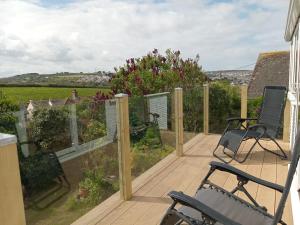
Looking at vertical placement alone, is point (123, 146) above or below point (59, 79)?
below

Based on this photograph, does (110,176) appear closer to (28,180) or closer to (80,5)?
(28,180)

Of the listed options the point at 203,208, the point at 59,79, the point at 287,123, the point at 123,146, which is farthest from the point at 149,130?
the point at 59,79

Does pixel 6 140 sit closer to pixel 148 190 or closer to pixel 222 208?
pixel 222 208

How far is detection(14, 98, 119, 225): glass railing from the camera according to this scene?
2.97m

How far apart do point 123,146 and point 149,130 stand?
1318mm

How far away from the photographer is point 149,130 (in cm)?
486

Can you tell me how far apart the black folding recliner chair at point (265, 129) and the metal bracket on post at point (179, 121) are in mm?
587

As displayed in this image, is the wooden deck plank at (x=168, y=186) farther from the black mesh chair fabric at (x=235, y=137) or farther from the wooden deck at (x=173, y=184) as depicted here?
the black mesh chair fabric at (x=235, y=137)

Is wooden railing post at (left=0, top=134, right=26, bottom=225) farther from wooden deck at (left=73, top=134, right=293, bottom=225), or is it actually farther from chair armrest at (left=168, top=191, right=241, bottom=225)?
wooden deck at (left=73, top=134, right=293, bottom=225)

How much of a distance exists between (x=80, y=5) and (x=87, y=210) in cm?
738

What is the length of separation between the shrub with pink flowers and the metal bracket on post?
2.93 meters

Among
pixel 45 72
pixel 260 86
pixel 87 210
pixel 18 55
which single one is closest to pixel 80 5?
pixel 45 72

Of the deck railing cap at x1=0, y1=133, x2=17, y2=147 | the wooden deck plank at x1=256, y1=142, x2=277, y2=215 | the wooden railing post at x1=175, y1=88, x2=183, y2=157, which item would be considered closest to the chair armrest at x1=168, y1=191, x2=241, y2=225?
the deck railing cap at x1=0, y1=133, x2=17, y2=147

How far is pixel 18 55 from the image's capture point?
14203mm
